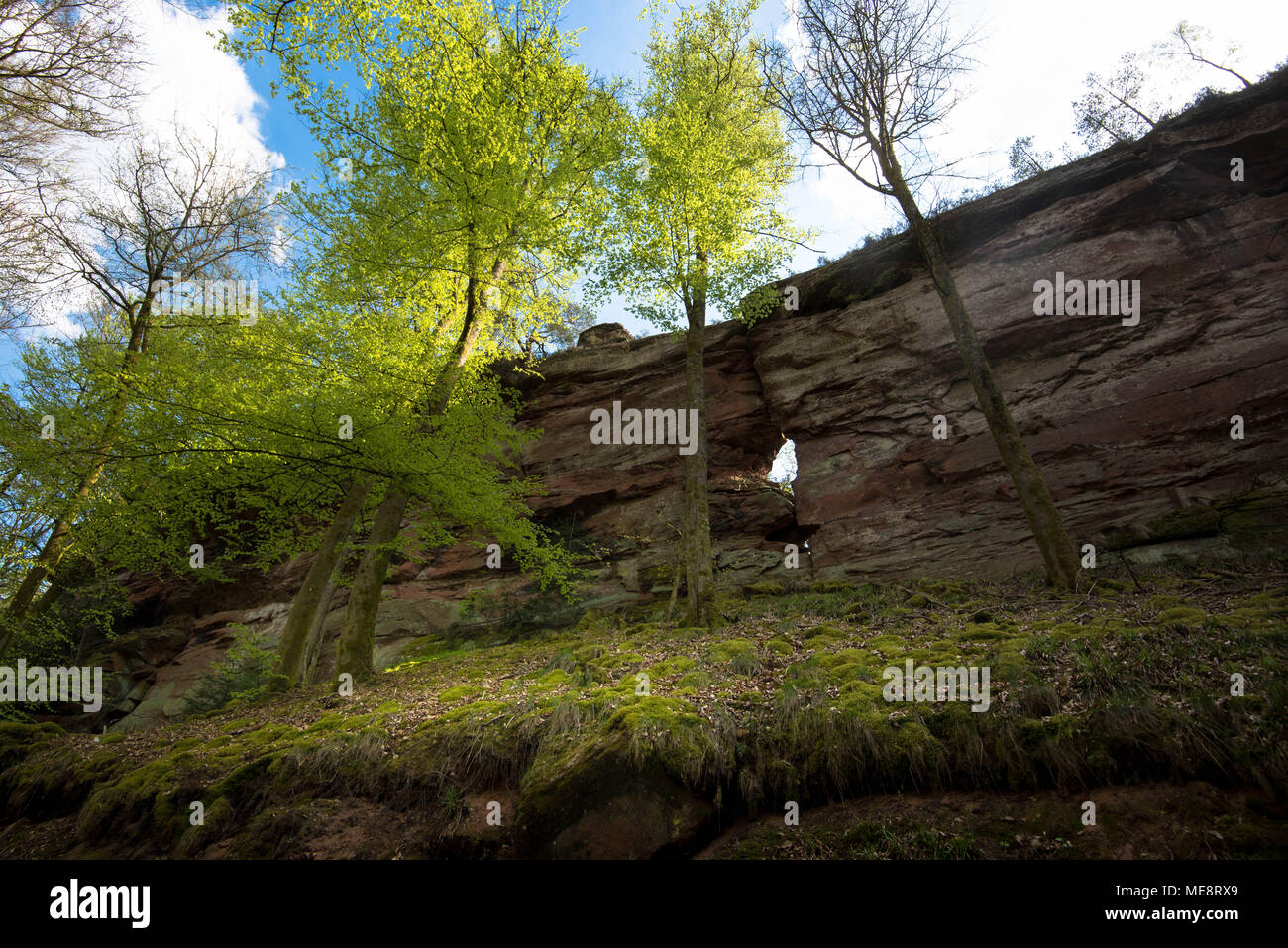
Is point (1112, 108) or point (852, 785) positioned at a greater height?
point (1112, 108)

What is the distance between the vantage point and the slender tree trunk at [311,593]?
9.76 metres

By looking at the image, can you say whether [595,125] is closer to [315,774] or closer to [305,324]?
[305,324]

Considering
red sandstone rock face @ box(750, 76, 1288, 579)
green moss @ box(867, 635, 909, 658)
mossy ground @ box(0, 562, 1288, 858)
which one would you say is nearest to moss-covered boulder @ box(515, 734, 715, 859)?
mossy ground @ box(0, 562, 1288, 858)

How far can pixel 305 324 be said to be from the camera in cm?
1043

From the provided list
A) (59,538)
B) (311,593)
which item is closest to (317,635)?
(311,593)

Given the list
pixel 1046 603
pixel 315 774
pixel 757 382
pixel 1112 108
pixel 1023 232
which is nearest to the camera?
pixel 315 774

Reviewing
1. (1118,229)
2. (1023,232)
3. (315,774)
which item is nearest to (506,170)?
(315,774)

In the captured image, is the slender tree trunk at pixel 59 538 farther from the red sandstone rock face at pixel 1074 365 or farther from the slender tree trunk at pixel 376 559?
the red sandstone rock face at pixel 1074 365

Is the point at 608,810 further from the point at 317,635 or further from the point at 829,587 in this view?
the point at 317,635

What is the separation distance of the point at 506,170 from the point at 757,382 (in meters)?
10.6
